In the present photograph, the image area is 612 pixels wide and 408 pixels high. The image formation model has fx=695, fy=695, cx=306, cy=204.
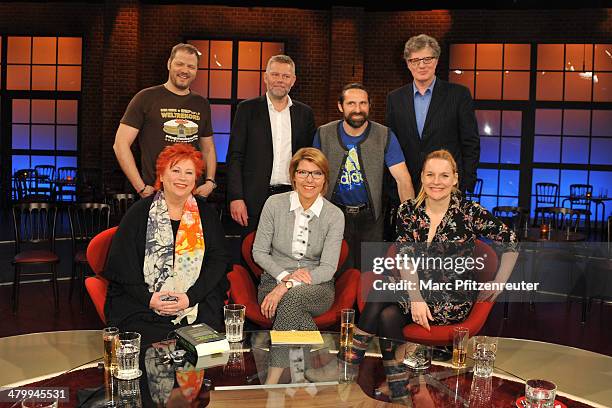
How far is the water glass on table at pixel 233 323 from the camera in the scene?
2.94 metres

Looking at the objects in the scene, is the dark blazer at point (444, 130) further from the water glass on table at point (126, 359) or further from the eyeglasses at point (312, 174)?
the water glass on table at point (126, 359)

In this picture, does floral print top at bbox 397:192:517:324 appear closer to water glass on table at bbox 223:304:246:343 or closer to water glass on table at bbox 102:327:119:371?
water glass on table at bbox 223:304:246:343

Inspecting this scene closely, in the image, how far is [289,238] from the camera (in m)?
3.91

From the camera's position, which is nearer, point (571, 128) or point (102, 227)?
point (102, 227)

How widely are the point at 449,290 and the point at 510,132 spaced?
8480 mm

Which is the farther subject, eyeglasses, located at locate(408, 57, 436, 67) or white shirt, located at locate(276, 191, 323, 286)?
eyeglasses, located at locate(408, 57, 436, 67)

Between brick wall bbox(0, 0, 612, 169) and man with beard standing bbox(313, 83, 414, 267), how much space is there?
7.15 metres

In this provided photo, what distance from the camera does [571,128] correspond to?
37.3 feet

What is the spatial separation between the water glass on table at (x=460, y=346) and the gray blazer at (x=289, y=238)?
3.97 feet

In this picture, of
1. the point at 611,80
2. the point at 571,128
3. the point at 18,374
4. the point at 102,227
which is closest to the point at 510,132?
the point at 571,128

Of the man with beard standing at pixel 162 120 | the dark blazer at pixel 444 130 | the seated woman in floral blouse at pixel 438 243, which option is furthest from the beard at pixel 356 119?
the man with beard standing at pixel 162 120

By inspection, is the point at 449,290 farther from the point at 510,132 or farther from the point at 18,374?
the point at 510,132

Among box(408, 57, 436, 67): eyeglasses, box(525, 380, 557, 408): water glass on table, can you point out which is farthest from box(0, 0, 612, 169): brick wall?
box(525, 380, 557, 408): water glass on table

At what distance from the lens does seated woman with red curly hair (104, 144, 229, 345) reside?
3.40 metres
